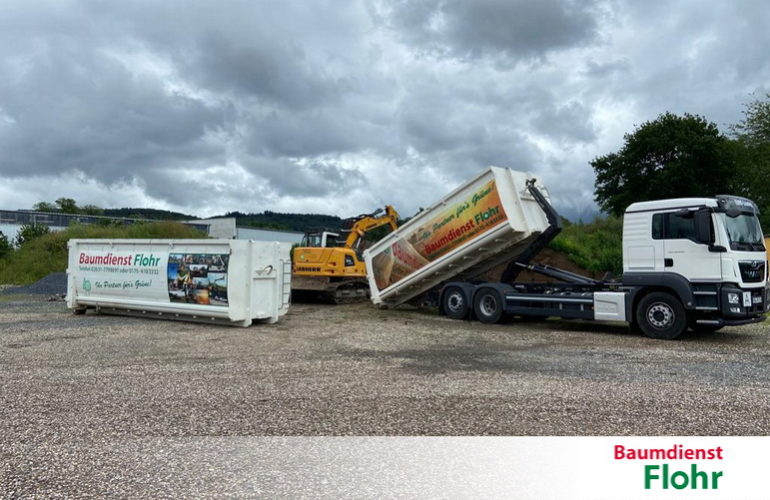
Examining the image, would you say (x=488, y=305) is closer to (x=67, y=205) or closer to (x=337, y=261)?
(x=337, y=261)

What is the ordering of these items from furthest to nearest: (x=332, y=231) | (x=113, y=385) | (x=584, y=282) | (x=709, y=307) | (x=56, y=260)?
1. (x=56, y=260)
2. (x=332, y=231)
3. (x=584, y=282)
4. (x=709, y=307)
5. (x=113, y=385)

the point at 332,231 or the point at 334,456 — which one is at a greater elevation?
the point at 332,231

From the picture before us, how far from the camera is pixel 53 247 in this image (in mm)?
35375

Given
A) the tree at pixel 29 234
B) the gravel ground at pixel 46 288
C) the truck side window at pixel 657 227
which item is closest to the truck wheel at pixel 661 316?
the truck side window at pixel 657 227

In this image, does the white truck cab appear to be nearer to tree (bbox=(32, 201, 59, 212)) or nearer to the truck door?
the truck door

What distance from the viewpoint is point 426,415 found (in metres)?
5.88

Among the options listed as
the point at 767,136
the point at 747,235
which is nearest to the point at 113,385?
the point at 747,235

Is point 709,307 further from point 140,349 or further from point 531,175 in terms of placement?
point 140,349

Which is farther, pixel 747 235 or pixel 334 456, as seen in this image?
pixel 747 235

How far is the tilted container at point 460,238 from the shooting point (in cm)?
1364

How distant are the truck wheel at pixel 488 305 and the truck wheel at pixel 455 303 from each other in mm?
274

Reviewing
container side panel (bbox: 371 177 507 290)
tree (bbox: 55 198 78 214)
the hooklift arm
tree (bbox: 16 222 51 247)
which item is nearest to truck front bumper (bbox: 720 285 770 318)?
the hooklift arm

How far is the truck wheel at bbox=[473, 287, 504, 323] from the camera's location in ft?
47.0

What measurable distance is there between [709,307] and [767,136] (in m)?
34.7
